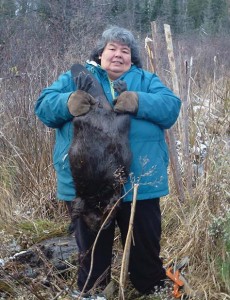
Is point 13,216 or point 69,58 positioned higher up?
point 69,58

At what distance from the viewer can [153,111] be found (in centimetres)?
319

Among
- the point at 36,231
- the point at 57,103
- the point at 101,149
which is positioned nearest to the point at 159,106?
the point at 101,149

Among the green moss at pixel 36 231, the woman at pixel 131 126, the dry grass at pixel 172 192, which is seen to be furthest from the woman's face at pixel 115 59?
the green moss at pixel 36 231

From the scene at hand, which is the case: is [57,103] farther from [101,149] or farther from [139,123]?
[139,123]

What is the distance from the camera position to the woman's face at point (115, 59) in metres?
3.35

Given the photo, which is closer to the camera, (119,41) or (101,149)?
(101,149)

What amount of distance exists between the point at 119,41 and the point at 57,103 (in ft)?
1.73

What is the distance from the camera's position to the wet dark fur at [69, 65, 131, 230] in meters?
3.18

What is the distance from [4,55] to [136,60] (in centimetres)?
511

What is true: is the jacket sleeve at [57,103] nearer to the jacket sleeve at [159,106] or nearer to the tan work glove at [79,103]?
the tan work glove at [79,103]

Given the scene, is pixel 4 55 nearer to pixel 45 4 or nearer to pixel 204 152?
pixel 204 152

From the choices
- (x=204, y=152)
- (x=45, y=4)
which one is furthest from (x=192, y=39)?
(x=204, y=152)

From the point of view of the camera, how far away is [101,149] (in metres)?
3.19

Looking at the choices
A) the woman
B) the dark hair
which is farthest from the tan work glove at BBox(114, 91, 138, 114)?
the dark hair
